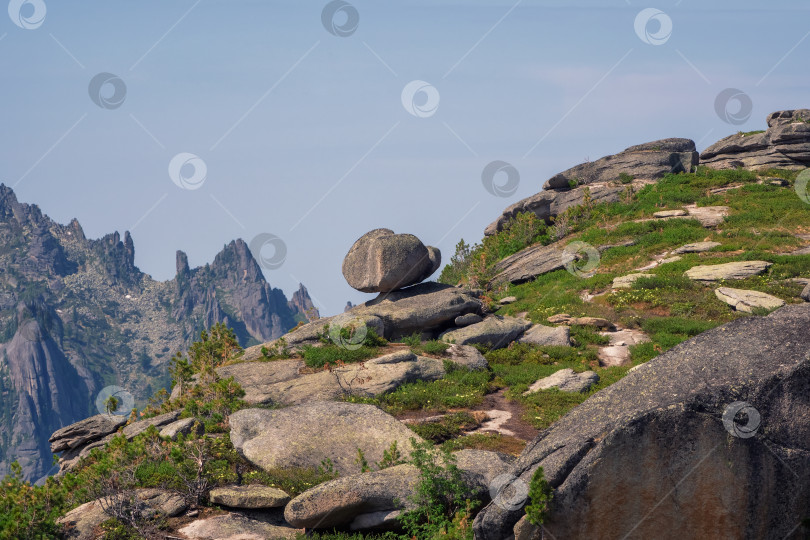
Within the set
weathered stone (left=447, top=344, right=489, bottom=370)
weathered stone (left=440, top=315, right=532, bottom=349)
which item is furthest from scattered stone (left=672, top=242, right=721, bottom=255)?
weathered stone (left=447, top=344, right=489, bottom=370)

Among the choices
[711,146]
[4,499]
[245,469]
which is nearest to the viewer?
[4,499]

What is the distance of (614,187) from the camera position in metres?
44.5

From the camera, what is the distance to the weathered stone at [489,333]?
2584 centimetres

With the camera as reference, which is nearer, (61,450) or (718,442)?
(718,442)

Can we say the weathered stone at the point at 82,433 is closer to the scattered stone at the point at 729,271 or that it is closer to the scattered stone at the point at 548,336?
the scattered stone at the point at 548,336

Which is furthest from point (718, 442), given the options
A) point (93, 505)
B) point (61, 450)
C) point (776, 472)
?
point (61, 450)

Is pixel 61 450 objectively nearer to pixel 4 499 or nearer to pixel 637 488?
pixel 4 499

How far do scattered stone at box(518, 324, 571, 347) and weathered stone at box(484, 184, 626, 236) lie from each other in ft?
59.9

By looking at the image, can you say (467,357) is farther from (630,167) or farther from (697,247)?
(630,167)

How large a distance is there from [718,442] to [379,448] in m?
7.90

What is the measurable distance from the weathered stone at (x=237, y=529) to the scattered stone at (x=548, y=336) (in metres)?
14.2

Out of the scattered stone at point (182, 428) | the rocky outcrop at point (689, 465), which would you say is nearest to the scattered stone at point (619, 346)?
the scattered stone at point (182, 428)

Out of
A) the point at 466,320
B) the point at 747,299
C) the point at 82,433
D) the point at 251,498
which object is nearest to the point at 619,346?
the point at 747,299

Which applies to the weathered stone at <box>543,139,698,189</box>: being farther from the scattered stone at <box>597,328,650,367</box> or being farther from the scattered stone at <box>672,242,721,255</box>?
the scattered stone at <box>597,328,650,367</box>
